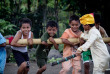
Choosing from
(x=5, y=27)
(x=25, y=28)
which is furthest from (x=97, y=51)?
(x=5, y=27)

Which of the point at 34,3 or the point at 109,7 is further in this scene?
the point at 34,3

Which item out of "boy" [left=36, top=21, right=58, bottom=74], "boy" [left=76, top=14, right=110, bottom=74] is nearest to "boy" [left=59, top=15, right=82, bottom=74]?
"boy" [left=36, top=21, right=58, bottom=74]

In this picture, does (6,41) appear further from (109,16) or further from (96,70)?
(109,16)

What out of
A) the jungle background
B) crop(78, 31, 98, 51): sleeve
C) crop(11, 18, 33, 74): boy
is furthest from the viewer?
the jungle background

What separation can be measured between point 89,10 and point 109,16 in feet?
3.04

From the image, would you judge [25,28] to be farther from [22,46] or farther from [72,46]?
[72,46]

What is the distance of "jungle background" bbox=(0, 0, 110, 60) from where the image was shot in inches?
339

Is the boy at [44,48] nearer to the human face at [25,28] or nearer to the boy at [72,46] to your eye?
the boy at [72,46]

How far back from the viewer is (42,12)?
1087 cm

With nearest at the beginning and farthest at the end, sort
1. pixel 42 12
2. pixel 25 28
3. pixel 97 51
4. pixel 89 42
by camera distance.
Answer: pixel 89 42, pixel 97 51, pixel 25 28, pixel 42 12

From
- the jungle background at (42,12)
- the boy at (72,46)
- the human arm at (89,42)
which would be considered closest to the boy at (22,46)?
the boy at (72,46)

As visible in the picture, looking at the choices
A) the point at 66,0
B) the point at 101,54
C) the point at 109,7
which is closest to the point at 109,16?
the point at 109,7

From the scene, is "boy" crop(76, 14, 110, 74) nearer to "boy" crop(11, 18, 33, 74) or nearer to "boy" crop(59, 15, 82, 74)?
"boy" crop(59, 15, 82, 74)

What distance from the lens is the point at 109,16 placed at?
8406 mm
